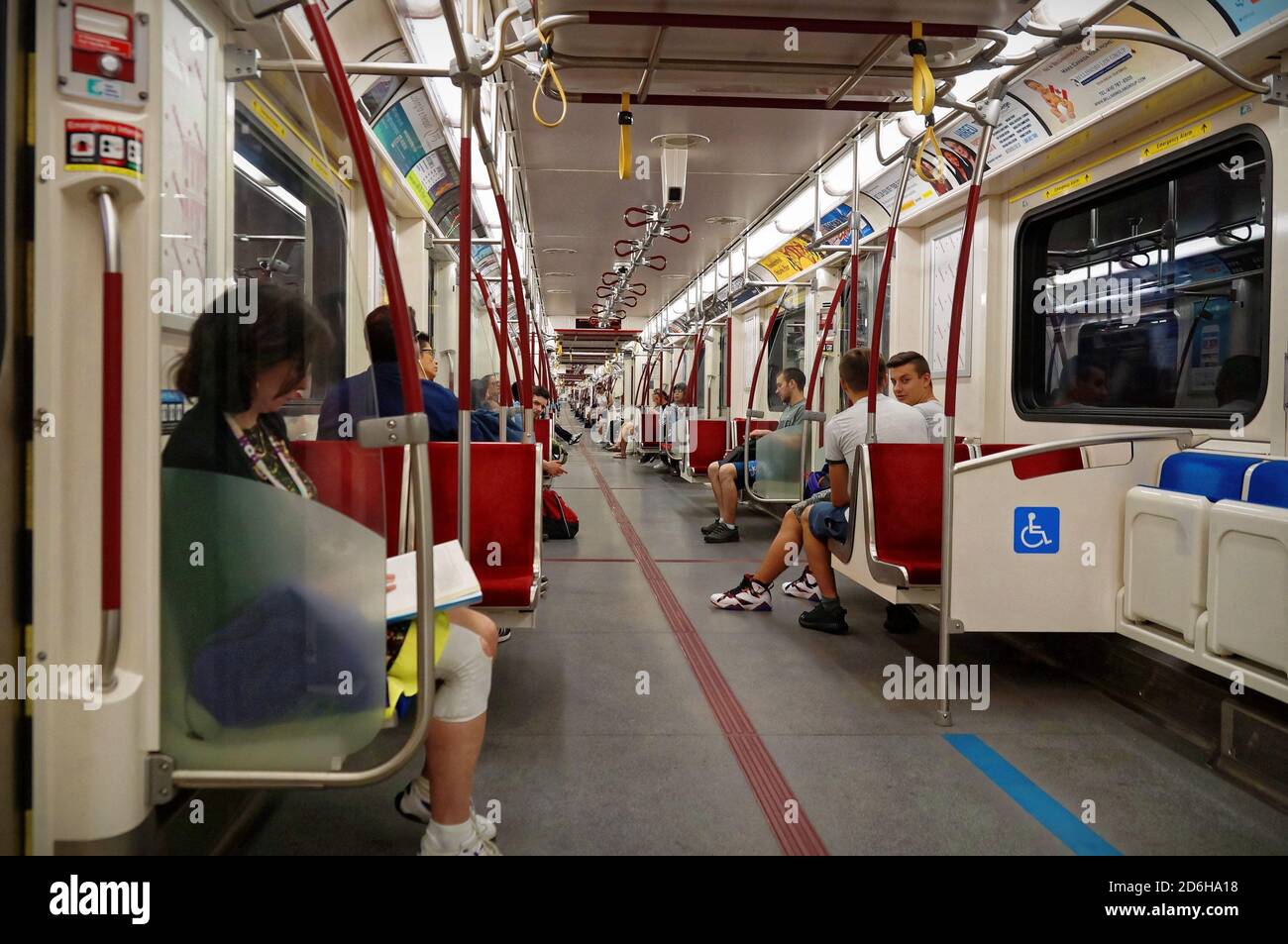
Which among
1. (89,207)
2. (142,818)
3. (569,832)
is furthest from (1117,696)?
(89,207)

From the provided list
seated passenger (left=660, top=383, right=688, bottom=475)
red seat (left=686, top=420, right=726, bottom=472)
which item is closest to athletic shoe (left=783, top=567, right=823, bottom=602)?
red seat (left=686, top=420, right=726, bottom=472)

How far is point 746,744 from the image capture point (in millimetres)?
3064

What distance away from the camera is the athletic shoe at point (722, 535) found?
7.56 m

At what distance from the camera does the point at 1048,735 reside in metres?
3.18

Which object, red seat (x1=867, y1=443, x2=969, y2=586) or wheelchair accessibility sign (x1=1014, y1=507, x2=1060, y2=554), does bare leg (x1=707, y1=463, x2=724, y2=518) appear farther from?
wheelchair accessibility sign (x1=1014, y1=507, x2=1060, y2=554)

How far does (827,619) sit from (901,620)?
1.31 ft

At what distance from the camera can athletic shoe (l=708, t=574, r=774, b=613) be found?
505 cm

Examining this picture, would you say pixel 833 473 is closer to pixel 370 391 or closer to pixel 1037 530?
pixel 1037 530

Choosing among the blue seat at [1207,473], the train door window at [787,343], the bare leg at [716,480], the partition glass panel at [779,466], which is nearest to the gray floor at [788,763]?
the blue seat at [1207,473]

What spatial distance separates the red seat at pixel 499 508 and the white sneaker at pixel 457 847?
1361 mm

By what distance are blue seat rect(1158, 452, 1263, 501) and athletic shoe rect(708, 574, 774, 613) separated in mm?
2177

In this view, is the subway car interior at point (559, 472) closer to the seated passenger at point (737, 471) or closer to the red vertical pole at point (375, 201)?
the red vertical pole at point (375, 201)

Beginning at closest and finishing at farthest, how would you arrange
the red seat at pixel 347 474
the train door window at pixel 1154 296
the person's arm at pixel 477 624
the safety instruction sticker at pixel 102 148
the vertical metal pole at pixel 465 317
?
the safety instruction sticker at pixel 102 148
the red seat at pixel 347 474
the person's arm at pixel 477 624
the vertical metal pole at pixel 465 317
the train door window at pixel 1154 296

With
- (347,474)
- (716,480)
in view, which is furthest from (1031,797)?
(716,480)
